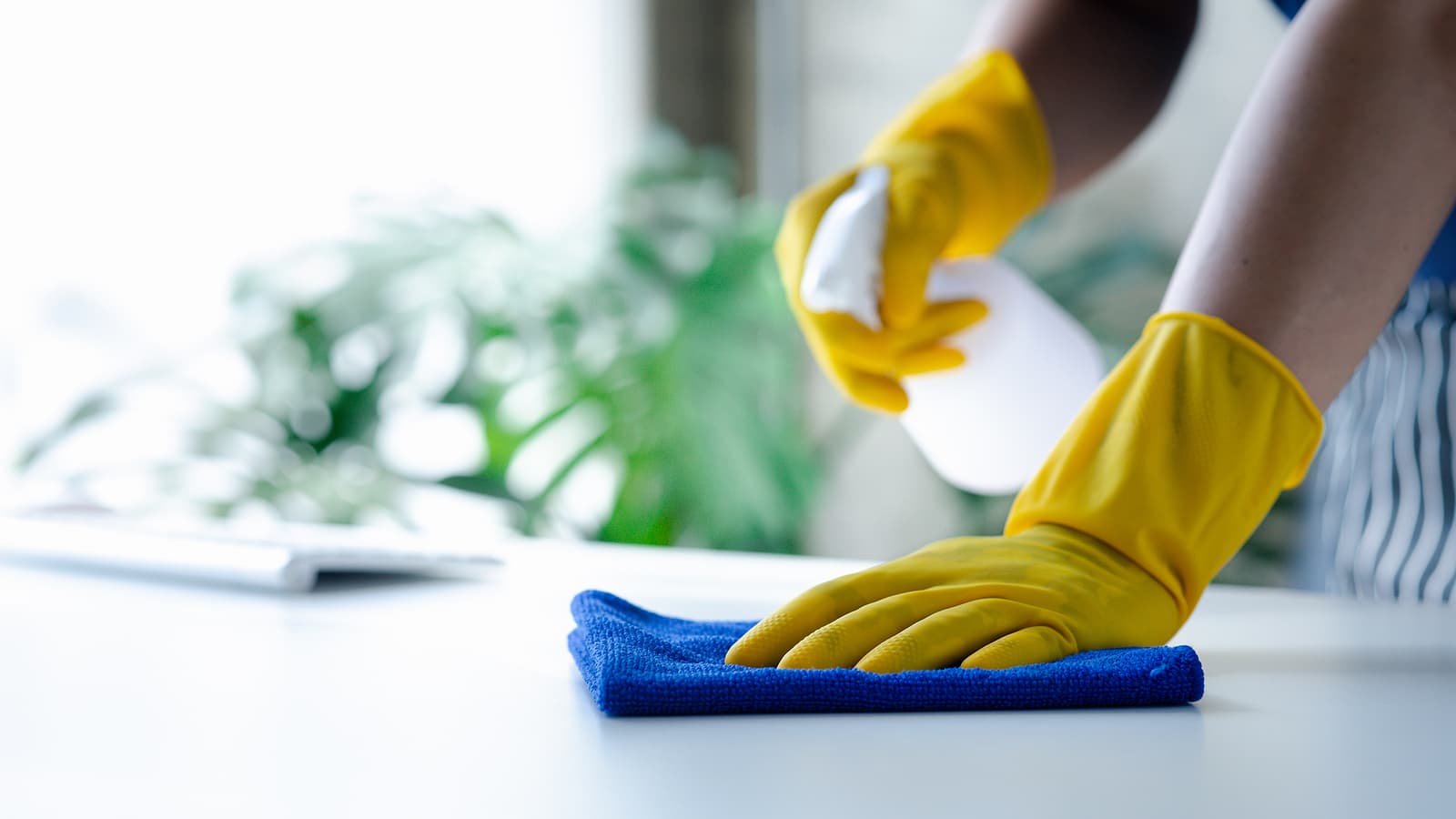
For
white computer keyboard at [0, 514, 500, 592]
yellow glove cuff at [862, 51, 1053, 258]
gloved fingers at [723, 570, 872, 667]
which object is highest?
yellow glove cuff at [862, 51, 1053, 258]

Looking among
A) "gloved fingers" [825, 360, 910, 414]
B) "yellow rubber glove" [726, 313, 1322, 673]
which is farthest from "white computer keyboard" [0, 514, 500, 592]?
"yellow rubber glove" [726, 313, 1322, 673]

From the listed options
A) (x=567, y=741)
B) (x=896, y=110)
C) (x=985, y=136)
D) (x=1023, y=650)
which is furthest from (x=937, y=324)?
(x=896, y=110)

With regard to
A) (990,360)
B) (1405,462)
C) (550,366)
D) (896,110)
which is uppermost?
(990,360)

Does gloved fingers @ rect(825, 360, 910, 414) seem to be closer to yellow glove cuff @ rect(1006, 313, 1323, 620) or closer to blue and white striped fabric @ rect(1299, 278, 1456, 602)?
yellow glove cuff @ rect(1006, 313, 1323, 620)

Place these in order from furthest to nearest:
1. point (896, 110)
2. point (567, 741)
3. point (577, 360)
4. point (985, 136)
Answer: point (896, 110) < point (577, 360) < point (985, 136) < point (567, 741)

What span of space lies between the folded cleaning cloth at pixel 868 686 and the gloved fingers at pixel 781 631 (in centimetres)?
2

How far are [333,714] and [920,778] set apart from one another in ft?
0.53

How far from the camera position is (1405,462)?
92 centimetres

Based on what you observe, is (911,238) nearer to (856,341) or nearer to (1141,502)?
(856,341)

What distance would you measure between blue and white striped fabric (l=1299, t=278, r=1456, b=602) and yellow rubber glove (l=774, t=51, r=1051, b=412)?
294 millimetres

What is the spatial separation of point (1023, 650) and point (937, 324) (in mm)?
325

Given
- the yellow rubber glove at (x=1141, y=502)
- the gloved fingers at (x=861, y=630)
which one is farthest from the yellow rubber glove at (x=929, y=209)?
the gloved fingers at (x=861, y=630)

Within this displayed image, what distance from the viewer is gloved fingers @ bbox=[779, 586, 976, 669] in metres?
0.38

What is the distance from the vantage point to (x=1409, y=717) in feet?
1.17
